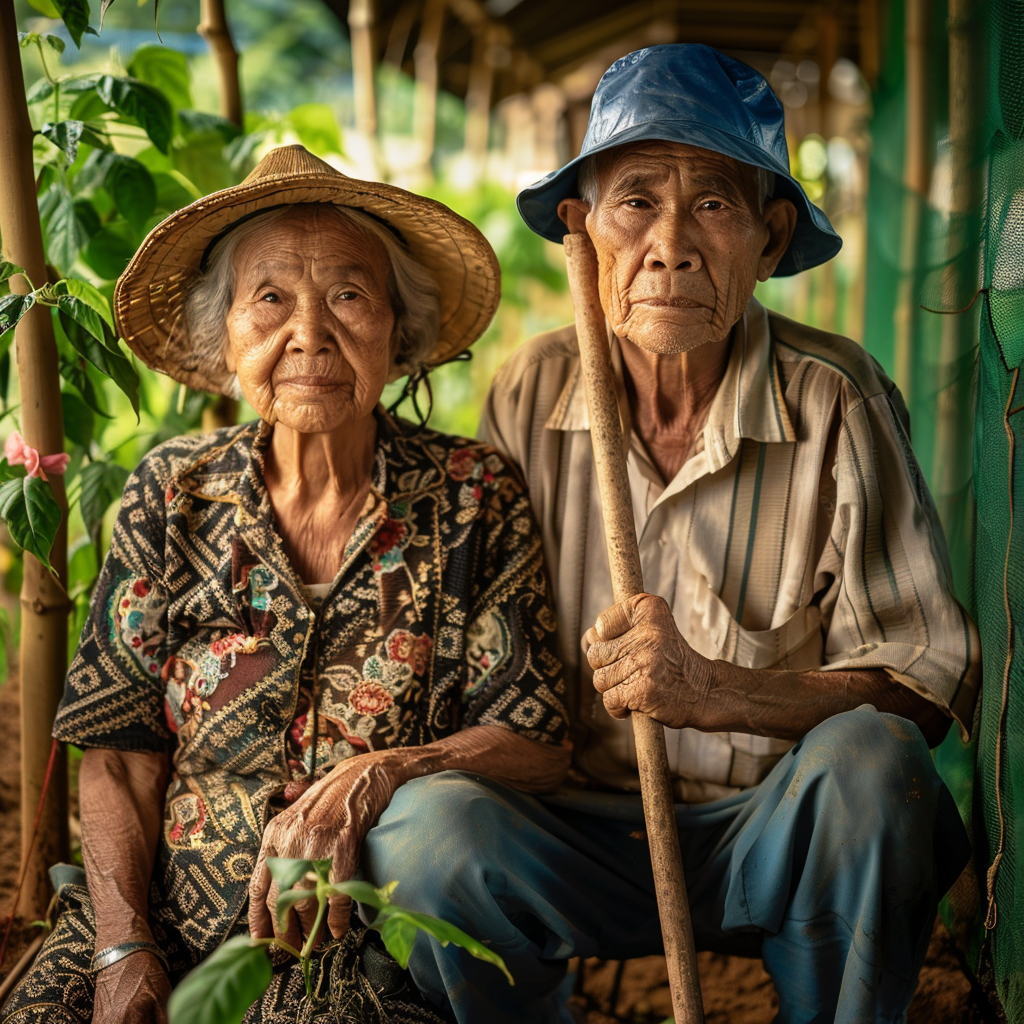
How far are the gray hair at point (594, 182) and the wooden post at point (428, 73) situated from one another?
14.4 feet

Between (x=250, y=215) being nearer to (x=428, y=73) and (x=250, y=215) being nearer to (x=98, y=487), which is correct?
(x=98, y=487)

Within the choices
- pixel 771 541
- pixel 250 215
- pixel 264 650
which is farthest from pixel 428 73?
pixel 264 650

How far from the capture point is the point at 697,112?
1.83 m

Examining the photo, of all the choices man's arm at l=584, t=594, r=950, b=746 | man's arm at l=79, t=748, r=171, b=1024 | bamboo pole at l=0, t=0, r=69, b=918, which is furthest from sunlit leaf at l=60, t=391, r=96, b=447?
man's arm at l=584, t=594, r=950, b=746

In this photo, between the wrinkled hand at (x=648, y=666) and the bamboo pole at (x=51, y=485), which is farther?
the bamboo pole at (x=51, y=485)

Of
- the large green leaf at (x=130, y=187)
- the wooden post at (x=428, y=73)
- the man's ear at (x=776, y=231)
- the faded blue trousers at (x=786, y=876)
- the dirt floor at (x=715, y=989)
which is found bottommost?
the dirt floor at (x=715, y=989)

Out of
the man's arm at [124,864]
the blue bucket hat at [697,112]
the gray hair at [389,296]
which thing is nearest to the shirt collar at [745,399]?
the blue bucket hat at [697,112]

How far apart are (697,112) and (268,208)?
75 centimetres

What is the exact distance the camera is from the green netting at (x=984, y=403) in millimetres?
1731

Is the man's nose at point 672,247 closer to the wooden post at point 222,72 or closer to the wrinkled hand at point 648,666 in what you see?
the wrinkled hand at point 648,666

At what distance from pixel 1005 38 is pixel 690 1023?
166 centimetres

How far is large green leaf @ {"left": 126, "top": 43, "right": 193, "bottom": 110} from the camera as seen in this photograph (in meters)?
2.45

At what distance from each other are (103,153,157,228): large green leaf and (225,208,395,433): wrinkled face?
442 mm

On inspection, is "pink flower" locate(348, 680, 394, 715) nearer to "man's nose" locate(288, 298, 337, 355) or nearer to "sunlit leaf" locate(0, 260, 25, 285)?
"man's nose" locate(288, 298, 337, 355)
